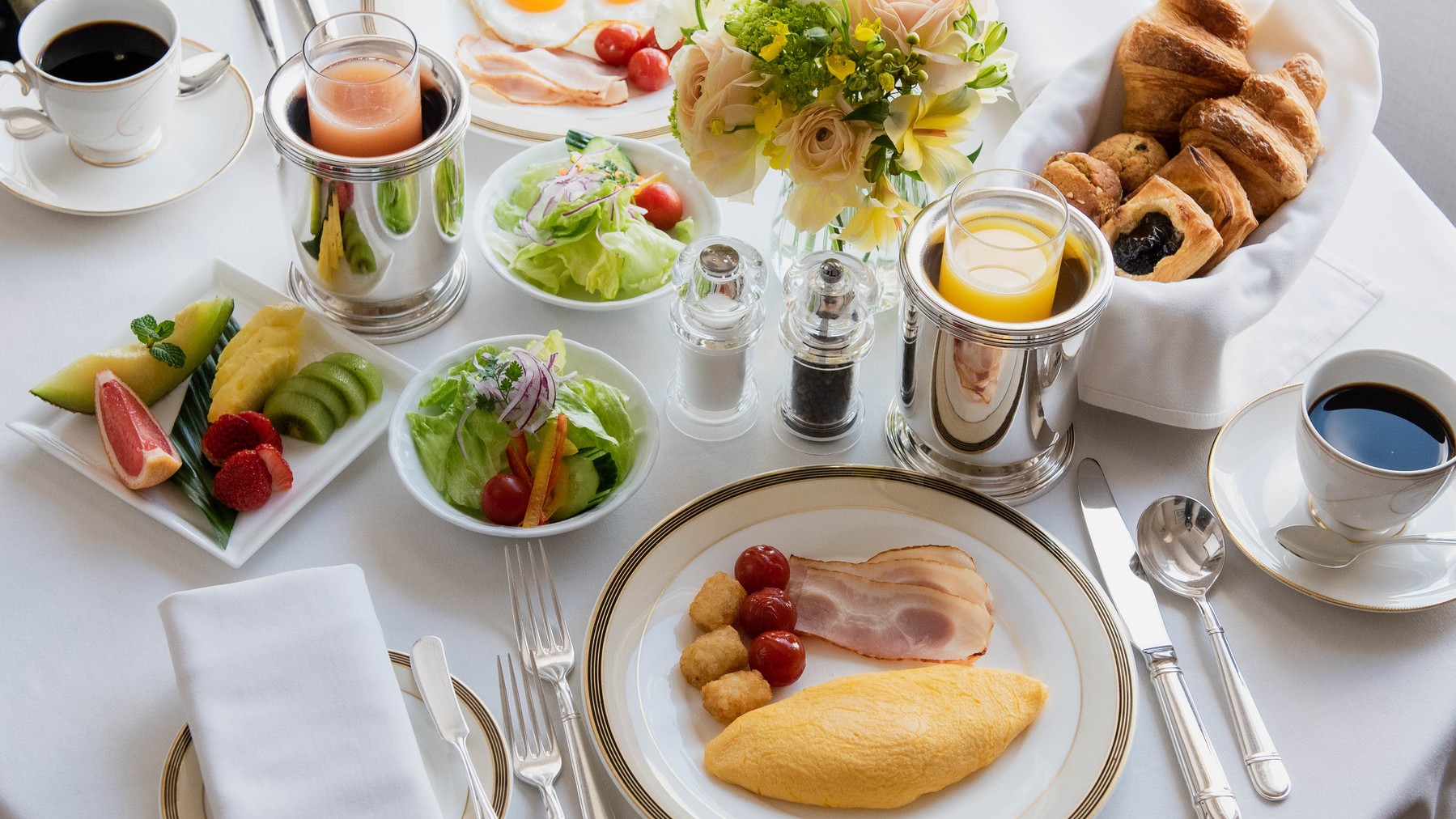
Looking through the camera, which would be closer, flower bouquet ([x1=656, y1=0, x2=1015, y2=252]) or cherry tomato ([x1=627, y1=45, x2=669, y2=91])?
flower bouquet ([x1=656, y1=0, x2=1015, y2=252])

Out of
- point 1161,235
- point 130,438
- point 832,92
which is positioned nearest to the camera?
point 832,92

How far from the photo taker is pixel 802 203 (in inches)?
46.2

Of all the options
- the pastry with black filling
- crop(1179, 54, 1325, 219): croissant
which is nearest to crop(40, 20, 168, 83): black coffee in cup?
the pastry with black filling

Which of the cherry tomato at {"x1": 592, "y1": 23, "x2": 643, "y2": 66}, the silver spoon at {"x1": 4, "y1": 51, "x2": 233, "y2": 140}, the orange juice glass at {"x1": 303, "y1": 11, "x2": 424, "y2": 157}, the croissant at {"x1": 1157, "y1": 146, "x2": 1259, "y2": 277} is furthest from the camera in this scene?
the cherry tomato at {"x1": 592, "y1": 23, "x2": 643, "y2": 66}

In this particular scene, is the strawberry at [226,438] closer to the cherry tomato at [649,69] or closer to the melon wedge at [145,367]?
the melon wedge at [145,367]

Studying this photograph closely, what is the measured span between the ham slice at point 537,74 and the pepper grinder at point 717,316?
502mm

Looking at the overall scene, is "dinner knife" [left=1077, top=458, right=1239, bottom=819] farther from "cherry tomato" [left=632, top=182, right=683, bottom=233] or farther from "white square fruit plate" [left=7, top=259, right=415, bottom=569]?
"white square fruit plate" [left=7, top=259, right=415, bottom=569]

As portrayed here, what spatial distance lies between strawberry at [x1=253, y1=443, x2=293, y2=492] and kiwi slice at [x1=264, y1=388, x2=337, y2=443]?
61mm

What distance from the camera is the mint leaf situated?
4.22 ft

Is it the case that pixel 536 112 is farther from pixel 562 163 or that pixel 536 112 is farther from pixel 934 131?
pixel 934 131

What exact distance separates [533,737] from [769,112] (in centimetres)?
63

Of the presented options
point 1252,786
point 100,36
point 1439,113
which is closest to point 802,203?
point 1252,786

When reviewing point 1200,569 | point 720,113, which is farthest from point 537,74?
point 1200,569

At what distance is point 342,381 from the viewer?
1298 millimetres
